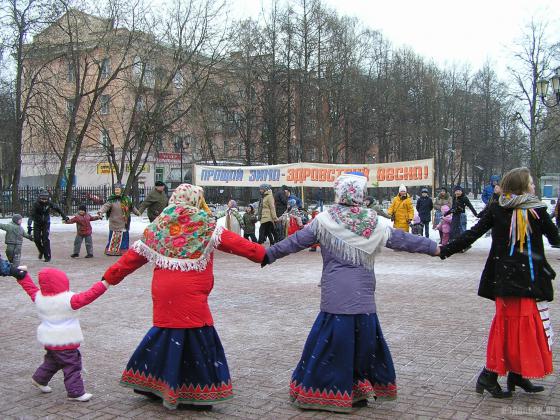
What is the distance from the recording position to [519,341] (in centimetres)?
451

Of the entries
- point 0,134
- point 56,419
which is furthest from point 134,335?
point 0,134

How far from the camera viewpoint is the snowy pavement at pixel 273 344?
4.42 meters

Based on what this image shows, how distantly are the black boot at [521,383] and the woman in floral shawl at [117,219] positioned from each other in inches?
449

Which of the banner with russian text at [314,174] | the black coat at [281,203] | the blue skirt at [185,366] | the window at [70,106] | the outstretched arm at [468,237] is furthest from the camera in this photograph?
the window at [70,106]

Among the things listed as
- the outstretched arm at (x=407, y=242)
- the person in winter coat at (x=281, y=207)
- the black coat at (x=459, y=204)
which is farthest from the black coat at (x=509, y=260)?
the person in winter coat at (x=281, y=207)

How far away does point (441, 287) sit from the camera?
10.2 metres

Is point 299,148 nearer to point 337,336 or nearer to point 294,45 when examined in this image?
point 294,45

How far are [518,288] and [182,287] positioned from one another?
94.9 inches

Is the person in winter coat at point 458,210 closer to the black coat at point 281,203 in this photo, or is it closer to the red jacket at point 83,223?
the black coat at point 281,203

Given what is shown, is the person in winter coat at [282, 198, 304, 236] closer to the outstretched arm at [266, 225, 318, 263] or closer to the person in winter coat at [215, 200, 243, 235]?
the person in winter coat at [215, 200, 243, 235]

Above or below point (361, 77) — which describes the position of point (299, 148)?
below

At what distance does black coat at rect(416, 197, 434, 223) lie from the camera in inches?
711

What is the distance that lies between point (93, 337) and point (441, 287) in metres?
5.83

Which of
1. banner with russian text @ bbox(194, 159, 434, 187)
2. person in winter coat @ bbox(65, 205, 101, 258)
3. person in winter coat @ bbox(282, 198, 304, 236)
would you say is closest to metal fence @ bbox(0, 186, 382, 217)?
banner with russian text @ bbox(194, 159, 434, 187)
